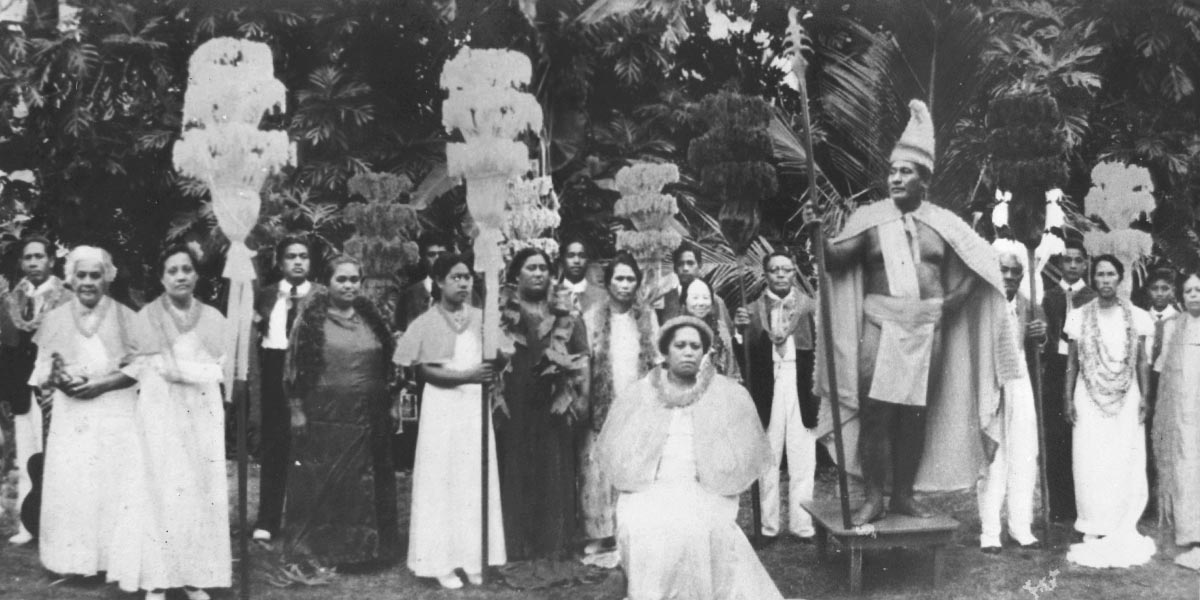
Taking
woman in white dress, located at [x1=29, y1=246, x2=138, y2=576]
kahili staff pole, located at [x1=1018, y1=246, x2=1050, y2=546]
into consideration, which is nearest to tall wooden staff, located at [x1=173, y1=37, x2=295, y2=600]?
woman in white dress, located at [x1=29, y1=246, x2=138, y2=576]

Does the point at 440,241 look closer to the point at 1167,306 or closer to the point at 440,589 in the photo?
the point at 440,589

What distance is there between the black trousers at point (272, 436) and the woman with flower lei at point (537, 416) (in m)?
1.64

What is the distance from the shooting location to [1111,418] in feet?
24.2

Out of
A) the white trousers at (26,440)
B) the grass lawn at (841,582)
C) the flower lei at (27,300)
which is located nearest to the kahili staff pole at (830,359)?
the grass lawn at (841,582)

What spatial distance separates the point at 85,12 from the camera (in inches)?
352

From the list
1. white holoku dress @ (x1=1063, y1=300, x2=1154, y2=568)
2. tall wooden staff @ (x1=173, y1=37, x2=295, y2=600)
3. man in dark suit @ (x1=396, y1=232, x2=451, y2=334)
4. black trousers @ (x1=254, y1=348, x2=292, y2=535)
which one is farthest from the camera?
man in dark suit @ (x1=396, y1=232, x2=451, y2=334)

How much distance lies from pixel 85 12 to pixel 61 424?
13.2 feet

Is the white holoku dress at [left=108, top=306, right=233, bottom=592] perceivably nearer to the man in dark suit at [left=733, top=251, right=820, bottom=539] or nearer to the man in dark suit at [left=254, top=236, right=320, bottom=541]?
the man in dark suit at [left=254, top=236, right=320, bottom=541]

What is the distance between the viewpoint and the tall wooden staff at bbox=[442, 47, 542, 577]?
20.3ft

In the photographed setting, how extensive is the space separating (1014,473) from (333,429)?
425 centimetres

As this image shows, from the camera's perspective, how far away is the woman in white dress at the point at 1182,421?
715 centimetres

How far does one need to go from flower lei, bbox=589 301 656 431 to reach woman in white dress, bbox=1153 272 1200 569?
3302mm

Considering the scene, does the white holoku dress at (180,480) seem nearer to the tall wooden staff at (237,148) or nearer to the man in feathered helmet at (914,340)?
the tall wooden staff at (237,148)

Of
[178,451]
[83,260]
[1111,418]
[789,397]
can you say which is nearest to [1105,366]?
[1111,418]
